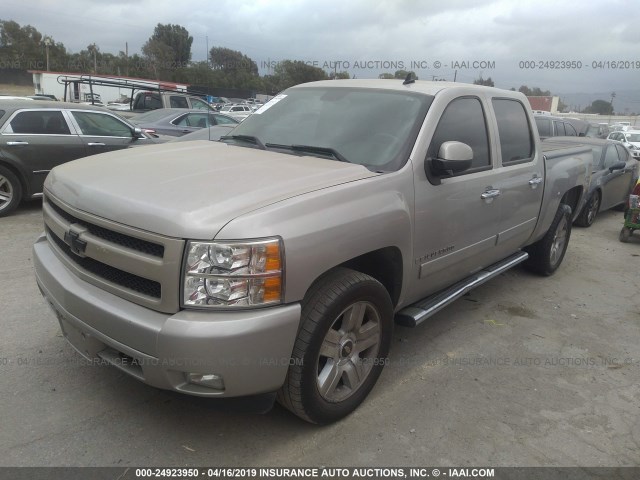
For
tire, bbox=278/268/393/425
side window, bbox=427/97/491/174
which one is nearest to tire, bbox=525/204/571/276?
side window, bbox=427/97/491/174

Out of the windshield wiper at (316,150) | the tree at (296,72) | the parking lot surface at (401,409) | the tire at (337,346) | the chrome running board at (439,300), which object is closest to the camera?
the tire at (337,346)

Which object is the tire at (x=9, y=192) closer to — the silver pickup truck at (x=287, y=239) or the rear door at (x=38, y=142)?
the rear door at (x=38, y=142)

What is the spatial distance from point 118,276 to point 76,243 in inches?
13.2

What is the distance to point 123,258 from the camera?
237cm

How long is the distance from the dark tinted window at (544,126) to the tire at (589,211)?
3.98 metres

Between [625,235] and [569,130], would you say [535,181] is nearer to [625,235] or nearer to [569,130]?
[625,235]

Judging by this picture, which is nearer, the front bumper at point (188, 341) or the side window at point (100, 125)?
the front bumper at point (188, 341)

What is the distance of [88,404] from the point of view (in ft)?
9.59

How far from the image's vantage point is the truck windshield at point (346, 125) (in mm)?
3221

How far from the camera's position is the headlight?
2.21m

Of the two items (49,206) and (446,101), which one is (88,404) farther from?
(446,101)

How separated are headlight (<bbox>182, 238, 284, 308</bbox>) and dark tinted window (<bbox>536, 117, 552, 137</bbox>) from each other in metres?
12.1

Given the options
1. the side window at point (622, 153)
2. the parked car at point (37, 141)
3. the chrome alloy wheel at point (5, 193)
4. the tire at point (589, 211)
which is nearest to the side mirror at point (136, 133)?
the parked car at point (37, 141)

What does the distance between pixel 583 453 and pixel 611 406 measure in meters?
0.65
